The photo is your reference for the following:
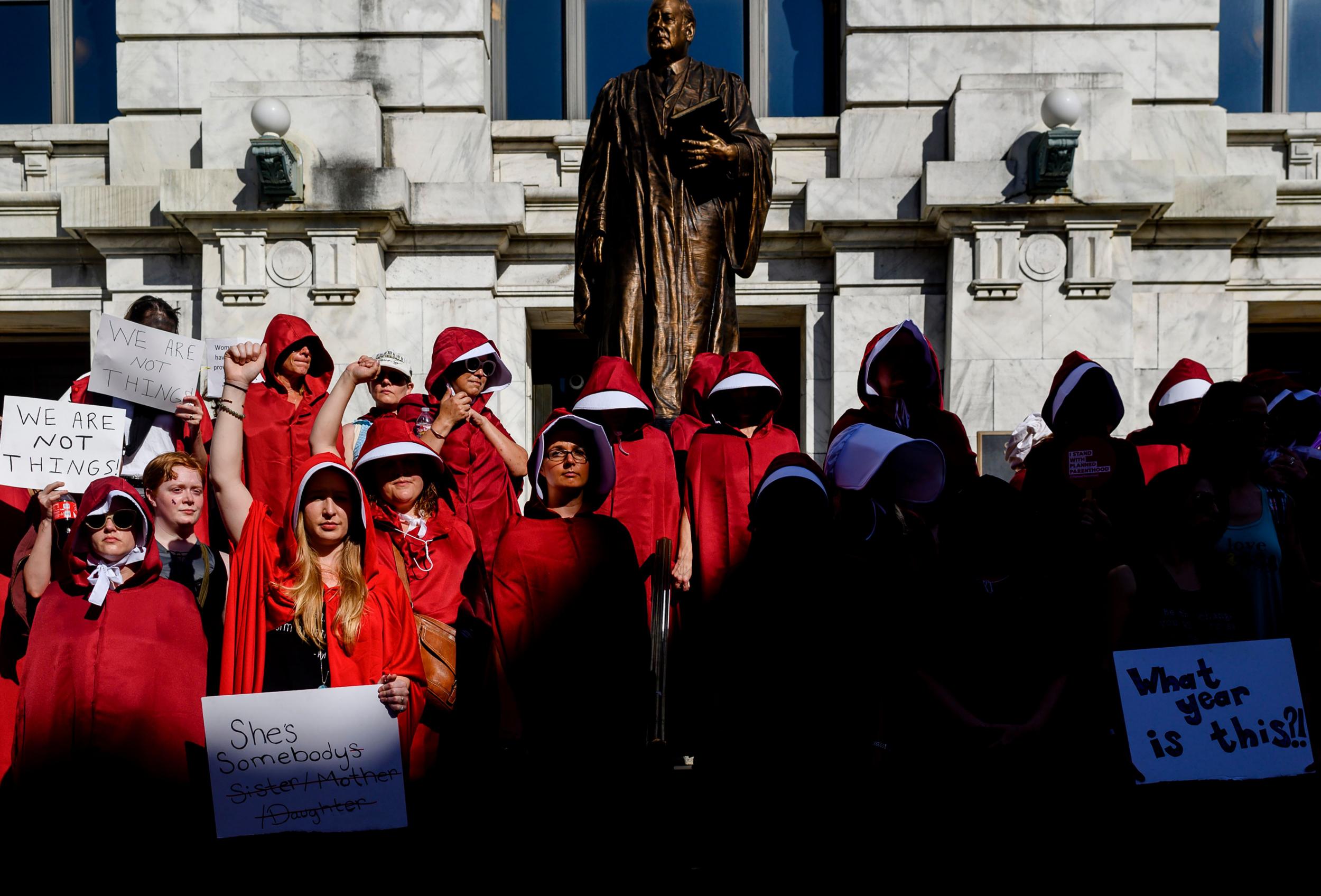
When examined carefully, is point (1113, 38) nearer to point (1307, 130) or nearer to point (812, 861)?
point (1307, 130)

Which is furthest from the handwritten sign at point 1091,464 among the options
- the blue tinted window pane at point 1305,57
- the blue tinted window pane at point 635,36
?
the blue tinted window pane at point 1305,57

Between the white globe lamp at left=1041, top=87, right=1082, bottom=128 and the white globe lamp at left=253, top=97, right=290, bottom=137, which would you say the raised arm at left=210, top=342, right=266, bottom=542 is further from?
the white globe lamp at left=1041, top=87, right=1082, bottom=128

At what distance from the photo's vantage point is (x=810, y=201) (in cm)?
999

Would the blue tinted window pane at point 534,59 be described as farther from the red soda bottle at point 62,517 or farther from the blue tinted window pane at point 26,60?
the red soda bottle at point 62,517

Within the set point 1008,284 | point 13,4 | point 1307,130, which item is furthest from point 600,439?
point 13,4

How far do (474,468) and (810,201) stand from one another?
17.2ft

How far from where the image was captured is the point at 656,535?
552 centimetres

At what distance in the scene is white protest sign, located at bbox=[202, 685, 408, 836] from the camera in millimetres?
4012

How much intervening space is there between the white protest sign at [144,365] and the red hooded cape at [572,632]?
194 centimetres

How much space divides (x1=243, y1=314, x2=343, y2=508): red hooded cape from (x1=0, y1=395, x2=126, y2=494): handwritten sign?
56cm

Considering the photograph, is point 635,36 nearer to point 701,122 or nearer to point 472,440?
point 701,122

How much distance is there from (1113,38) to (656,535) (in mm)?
6923

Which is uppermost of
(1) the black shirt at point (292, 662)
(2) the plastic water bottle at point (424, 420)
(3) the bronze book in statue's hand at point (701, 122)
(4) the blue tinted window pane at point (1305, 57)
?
(4) the blue tinted window pane at point (1305, 57)

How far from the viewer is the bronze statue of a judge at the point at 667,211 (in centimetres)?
660
